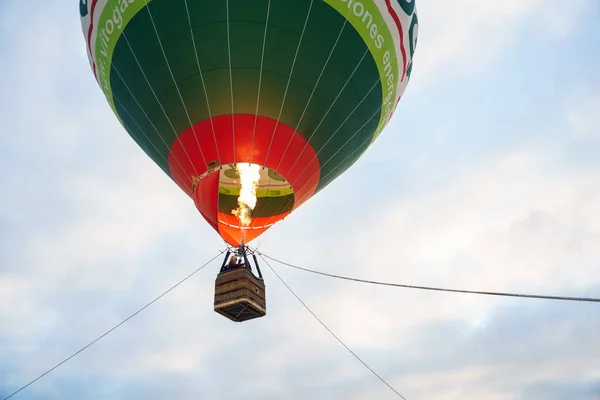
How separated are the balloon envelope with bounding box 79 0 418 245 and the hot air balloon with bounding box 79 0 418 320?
2 centimetres

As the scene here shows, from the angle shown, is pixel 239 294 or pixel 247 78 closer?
pixel 247 78

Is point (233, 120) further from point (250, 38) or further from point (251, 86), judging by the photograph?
point (250, 38)

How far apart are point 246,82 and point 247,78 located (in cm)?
7

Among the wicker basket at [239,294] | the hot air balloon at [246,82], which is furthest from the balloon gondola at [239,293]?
the hot air balloon at [246,82]

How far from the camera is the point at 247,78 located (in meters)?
7.50

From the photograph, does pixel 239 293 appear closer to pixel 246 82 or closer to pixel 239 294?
pixel 239 294

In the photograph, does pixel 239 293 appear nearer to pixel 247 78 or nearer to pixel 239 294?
pixel 239 294

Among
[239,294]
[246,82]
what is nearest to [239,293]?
[239,294]

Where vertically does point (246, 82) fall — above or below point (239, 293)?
above

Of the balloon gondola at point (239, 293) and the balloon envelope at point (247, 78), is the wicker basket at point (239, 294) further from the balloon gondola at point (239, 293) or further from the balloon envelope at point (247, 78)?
the balloon envelope at point (247, 78)

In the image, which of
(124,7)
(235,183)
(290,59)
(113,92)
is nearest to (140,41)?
(124,7)

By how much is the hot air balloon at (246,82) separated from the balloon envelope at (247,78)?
17 mm

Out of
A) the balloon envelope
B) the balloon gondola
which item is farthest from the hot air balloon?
the balloon gondola

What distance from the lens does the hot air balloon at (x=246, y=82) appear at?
718 centimetres
